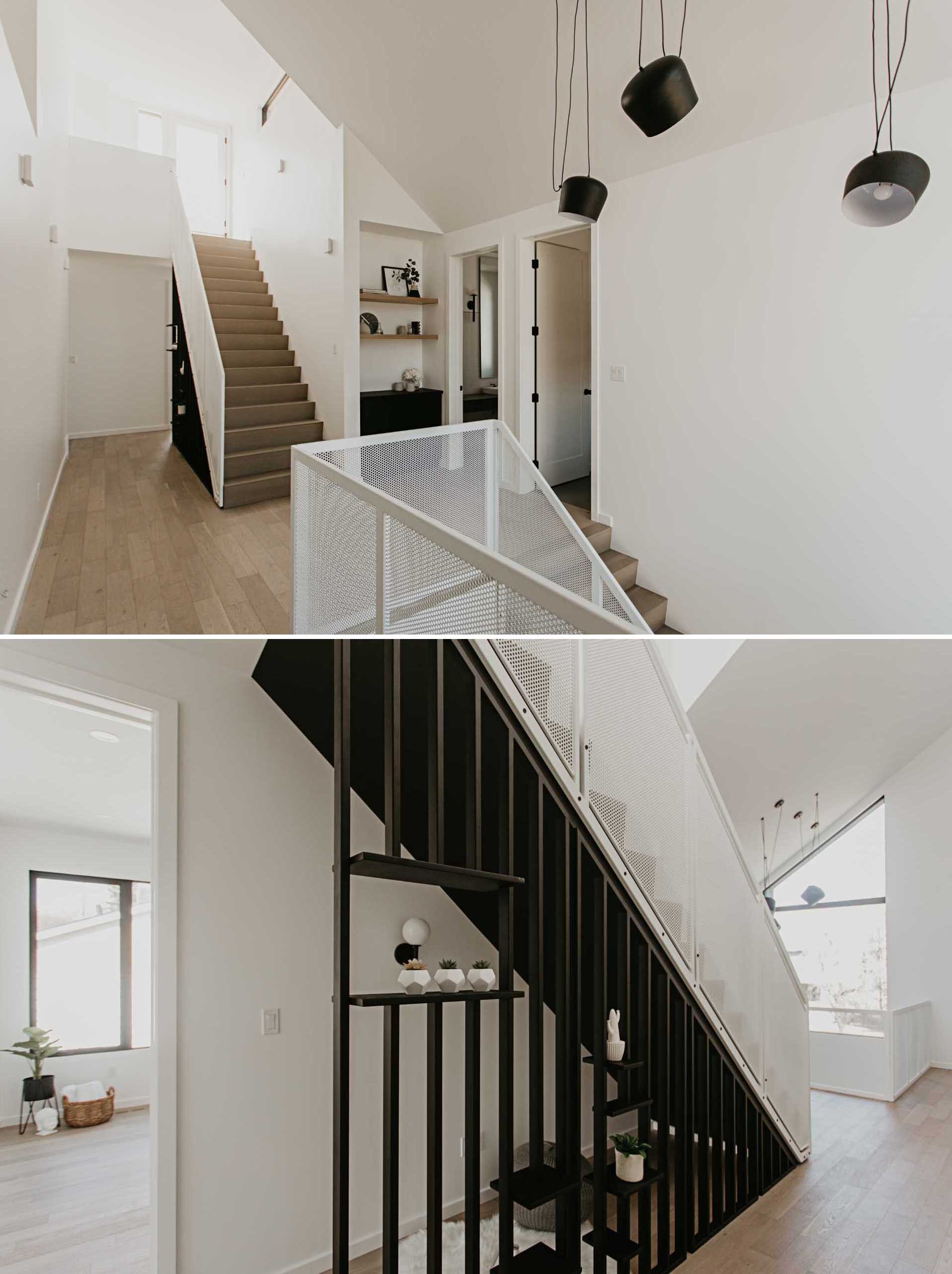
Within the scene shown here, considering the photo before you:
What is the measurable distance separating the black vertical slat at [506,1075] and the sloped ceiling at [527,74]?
338cm

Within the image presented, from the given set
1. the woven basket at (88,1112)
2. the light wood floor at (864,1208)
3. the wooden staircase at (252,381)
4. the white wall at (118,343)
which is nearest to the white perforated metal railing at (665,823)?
the light wood floor at (864,1208)

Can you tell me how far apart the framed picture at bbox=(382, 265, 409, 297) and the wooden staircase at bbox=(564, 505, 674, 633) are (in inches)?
102

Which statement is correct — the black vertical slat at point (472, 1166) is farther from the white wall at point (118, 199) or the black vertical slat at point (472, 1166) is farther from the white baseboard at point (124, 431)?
the white wall at point (118, 199)

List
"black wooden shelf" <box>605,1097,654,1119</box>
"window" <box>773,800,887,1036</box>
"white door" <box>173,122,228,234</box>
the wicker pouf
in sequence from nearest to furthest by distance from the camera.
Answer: "black wooden shelf" <box>605,1097,654,1119</box>, the wicker pouf, "window" <box>773,800,887,1036</box>, "white door" <box>173,122,228,234</box>

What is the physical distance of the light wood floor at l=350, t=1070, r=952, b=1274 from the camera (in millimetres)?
2473

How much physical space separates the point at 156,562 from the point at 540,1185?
3107 mm

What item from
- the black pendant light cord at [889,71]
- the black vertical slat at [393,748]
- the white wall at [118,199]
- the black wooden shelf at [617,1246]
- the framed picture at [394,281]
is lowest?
the black wooden shelf at [617,1246]

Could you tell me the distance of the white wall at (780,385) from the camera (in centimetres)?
354

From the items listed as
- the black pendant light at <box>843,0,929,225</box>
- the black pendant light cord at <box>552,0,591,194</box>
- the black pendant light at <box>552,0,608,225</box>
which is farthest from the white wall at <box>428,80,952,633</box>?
the black pendant light at <box>843,0,929,225</box>

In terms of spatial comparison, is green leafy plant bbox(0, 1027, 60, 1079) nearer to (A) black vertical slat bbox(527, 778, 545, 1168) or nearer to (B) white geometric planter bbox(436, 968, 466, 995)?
(B) white geometric planter bbox(436, 968, 466, 995)

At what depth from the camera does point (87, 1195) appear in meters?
4.16

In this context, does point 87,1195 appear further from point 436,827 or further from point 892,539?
point 892,539

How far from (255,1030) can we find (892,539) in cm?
331

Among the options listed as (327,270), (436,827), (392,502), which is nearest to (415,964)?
(436,827)
